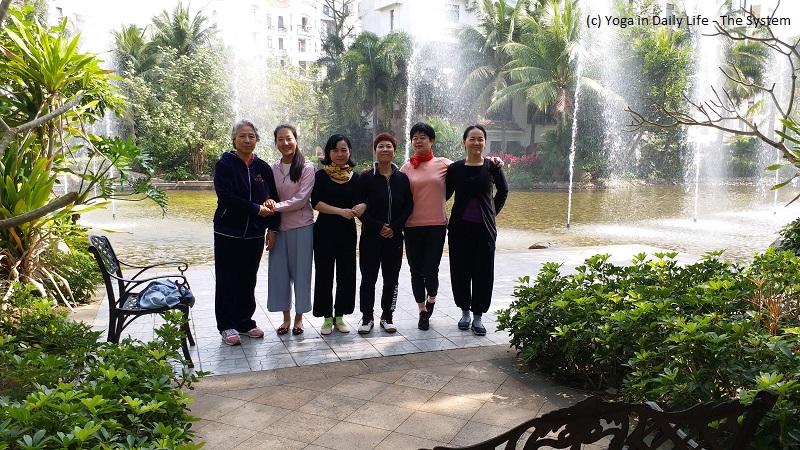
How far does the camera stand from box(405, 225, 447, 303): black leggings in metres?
4.73

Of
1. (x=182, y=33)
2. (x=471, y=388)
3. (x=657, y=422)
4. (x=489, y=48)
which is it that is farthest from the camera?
(x=182, y=33)

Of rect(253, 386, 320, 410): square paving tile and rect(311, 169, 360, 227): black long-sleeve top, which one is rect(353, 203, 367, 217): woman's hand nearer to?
rect(311, 169, 360, 227): black long-sleeve top

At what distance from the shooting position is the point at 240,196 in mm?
→ 4355

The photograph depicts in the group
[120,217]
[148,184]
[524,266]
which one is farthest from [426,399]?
[120,217]

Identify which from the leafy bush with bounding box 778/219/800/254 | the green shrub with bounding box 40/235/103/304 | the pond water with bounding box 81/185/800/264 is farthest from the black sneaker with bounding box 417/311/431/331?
the pond water with bounding box 81/185/800/264

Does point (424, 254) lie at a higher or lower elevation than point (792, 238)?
lower

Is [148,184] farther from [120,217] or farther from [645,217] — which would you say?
[645,217]

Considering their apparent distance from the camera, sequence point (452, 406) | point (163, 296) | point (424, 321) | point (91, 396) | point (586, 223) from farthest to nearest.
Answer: point (586, 223), point (424, 321), point (163, 296), point (452, 406), point (91, 396)

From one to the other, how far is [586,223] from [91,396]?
1198cm

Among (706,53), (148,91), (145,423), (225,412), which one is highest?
(706,53)

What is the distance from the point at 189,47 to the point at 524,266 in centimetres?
2408

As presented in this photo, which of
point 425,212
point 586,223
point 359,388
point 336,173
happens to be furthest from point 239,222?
point 586,223

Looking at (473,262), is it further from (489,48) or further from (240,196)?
(489,48)

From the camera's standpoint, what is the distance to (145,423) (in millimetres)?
2188
